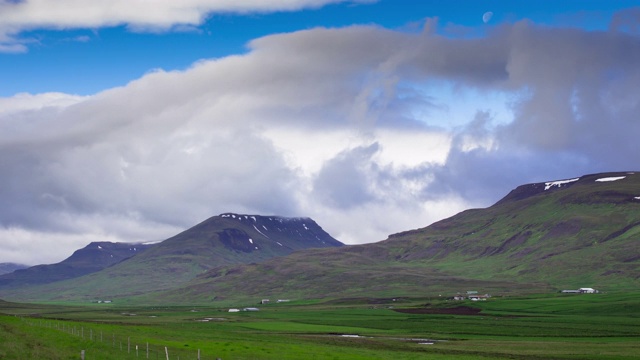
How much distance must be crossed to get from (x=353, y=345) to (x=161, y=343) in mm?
30946

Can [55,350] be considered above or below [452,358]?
above

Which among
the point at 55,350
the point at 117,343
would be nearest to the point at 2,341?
the point at 55,350

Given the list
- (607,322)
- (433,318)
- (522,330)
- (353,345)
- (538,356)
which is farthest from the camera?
(433,318)

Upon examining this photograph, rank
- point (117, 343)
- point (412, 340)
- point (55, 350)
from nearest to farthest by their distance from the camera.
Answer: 1. point (55, 350)
2. point (117, 343)
3. point (412, 340)

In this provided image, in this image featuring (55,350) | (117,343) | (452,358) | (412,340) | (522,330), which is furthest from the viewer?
(522,330)

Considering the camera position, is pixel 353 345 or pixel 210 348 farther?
pixel 353 345

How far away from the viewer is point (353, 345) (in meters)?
105

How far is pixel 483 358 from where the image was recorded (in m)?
85.7

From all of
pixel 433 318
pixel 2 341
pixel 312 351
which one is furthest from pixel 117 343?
pixel 433 318

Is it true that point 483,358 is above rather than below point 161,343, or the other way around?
below

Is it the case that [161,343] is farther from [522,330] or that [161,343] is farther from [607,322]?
[607,322]

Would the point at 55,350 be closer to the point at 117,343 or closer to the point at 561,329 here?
the point at 117,343

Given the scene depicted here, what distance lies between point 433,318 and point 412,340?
210ft

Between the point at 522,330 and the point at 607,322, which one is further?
the point at 607,322
